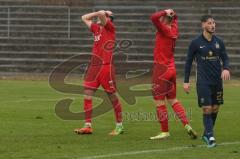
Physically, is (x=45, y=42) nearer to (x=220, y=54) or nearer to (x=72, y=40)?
(x=72, y=40)

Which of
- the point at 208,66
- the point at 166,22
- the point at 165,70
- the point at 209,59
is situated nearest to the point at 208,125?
the point at 208,66

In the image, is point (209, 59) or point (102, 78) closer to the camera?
point (209, 59)

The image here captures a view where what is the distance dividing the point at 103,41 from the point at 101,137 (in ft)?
6.10

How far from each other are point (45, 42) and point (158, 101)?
2413 centimetres

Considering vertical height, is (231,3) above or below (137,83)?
above

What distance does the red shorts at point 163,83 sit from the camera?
1293cm

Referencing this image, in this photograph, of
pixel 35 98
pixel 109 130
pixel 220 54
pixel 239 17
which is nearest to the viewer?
pixel 220 54

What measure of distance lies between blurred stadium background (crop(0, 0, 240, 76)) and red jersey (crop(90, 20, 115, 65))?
66.8 ft

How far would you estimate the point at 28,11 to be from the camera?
125 ft

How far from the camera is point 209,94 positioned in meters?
11.7

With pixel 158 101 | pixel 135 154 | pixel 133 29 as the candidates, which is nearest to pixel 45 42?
pixel 133 29

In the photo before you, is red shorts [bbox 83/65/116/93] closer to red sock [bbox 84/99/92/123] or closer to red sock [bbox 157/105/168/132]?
red sock [bbox 84/99/92/123]

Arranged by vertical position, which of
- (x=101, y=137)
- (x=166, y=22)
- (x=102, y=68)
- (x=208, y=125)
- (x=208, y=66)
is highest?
(x=166, y=22)

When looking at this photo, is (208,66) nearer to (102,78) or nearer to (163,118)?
(163,118)
